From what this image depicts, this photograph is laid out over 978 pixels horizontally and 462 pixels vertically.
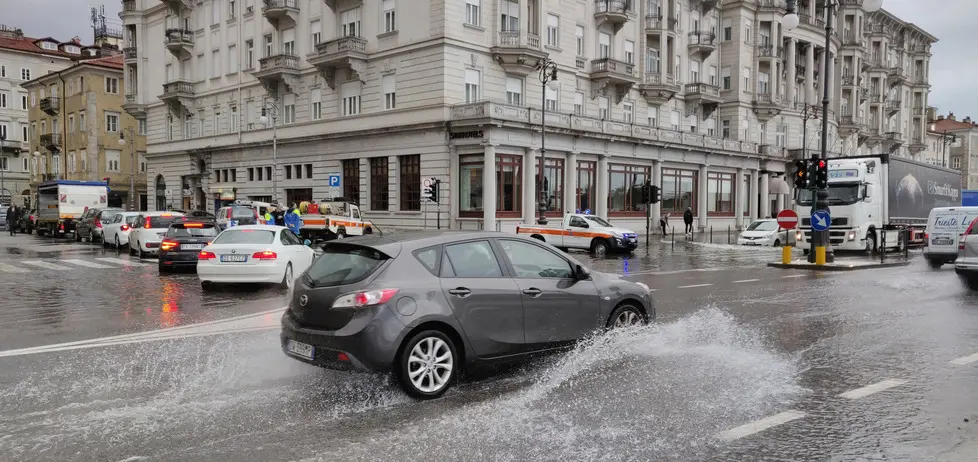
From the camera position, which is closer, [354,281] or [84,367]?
[354,281]

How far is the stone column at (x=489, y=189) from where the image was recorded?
35656 mm

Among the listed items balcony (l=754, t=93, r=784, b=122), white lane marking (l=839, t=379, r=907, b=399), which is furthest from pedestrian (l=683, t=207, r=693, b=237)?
white lane marking (l=839, t=379, r=907, b=399)

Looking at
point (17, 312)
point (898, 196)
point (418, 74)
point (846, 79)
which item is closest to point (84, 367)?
point (17, 312)

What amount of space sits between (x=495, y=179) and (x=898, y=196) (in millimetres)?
17684

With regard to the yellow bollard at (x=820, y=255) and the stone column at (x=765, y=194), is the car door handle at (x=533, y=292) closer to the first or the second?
the yellow bollard at (x=820, y=255)

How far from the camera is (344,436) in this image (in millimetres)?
5133

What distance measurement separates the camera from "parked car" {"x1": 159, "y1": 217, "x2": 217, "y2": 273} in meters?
19.2

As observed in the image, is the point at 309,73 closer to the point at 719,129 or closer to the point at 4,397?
the point at 719,129

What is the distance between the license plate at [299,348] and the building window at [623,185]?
38.0 metres

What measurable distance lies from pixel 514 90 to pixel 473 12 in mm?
4736

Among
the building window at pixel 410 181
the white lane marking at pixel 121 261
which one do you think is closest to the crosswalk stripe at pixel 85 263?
the white lane marking at pixel 121 261

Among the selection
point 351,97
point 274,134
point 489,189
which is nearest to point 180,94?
point 274,134

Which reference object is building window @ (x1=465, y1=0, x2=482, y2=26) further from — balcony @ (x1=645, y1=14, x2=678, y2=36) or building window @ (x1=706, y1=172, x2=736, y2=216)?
building window @ (x1=706, y1=172, x2=736, y2=216)

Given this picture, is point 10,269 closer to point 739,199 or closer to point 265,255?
point 265,255
